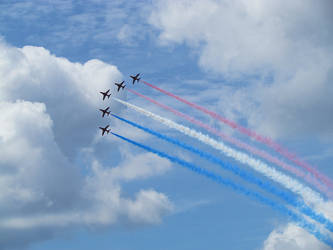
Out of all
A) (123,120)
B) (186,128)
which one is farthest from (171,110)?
(123,120)

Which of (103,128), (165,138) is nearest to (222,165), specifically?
(165,138)

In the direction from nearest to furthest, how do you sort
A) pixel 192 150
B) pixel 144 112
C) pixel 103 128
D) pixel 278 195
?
pixel 278 195 → pixel 192 150 → pixel 144 112 → pixel 103 128

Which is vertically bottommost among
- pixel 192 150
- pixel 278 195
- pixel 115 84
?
pixel 278 195

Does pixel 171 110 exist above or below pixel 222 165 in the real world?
above

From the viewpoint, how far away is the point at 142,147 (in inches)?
6186

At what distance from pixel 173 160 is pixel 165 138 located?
8.20 meters

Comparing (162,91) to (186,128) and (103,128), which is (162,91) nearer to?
(186,128)

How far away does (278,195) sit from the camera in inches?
5546

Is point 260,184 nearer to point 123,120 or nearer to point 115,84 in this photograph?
point 123,120

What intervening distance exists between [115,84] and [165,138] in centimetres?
4168

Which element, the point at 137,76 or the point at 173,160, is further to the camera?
the point at 137,76

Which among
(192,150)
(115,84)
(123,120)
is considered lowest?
(192,150)

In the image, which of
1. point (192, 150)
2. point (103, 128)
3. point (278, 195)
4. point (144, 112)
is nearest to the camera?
point (278, 195)

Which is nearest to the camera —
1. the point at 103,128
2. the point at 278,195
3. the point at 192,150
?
the point at 278,195
